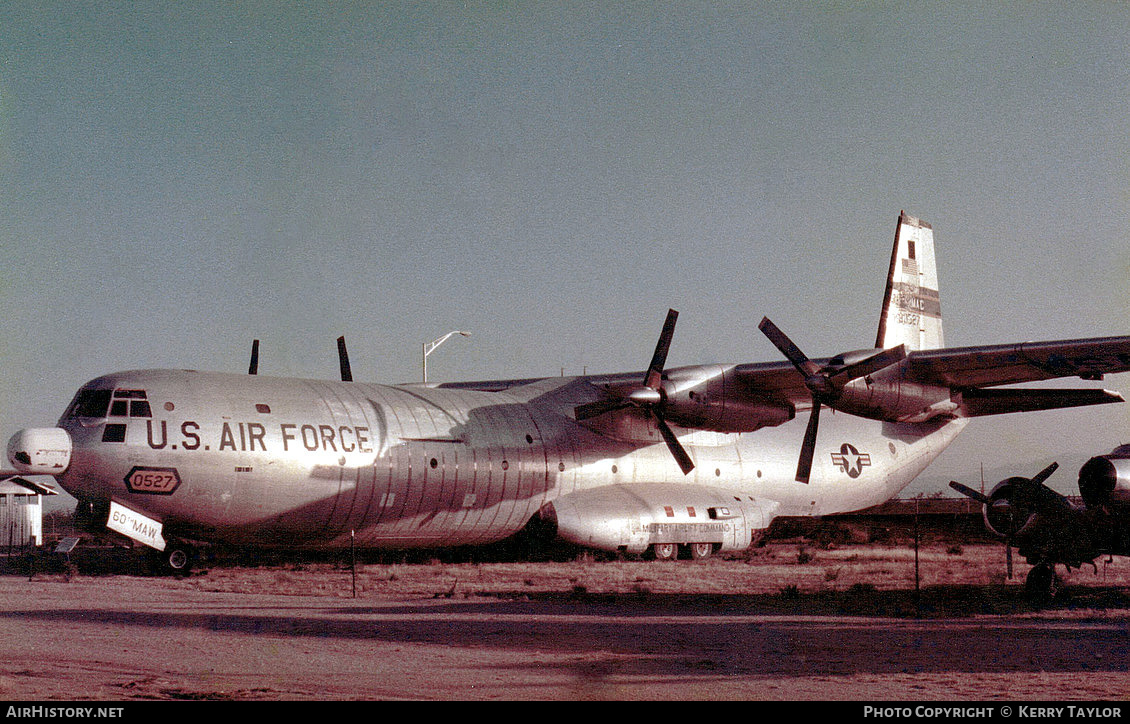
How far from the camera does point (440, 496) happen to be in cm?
2438

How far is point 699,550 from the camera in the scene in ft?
94.1

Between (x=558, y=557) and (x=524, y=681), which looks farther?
(x=558, y=557)

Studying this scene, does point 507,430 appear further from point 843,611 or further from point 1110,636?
point 1110,636

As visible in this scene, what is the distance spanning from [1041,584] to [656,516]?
11.4 m

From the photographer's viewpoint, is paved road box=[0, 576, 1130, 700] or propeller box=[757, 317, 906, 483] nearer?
paved road box=[0, 576, 1130, 700]

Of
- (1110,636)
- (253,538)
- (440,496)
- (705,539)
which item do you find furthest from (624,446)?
(1110,636)

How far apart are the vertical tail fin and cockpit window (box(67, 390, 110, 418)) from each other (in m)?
21.7

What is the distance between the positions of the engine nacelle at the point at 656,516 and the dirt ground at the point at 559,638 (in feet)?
8.40

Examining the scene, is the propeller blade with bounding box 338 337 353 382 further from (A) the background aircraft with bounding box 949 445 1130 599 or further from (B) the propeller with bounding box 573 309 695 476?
(A) the background aircraft with bounding box 949 445 1130 599

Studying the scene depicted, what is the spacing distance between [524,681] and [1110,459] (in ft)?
34.7

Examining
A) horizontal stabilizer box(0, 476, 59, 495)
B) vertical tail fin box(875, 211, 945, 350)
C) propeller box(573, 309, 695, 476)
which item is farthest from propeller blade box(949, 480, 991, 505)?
horizontal stabilizer box(0, 476, 59, 495)

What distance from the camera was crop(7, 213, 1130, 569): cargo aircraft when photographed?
67.0 feet

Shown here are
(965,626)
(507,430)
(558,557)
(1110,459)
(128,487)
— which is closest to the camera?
(965,626)
